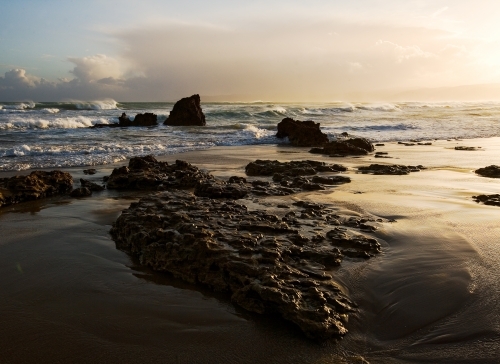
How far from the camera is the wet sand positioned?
7.69 feet

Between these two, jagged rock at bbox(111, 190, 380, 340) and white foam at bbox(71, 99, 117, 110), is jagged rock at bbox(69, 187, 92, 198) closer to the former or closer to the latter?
jagged rock at bbox(111, 190, 380, 340)

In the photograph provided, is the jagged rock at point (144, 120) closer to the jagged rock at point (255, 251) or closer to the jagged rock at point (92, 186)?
the jagged rock at point (92, 186)

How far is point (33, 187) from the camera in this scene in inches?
240

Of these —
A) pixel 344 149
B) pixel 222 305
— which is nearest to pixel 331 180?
pixel 222 305

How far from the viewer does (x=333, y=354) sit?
91.0 inches

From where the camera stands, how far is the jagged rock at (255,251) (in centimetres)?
274

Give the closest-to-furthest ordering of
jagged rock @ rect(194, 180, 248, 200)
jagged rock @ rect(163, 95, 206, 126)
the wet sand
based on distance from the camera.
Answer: the wet sand < jagged rock @ rect(194, 180, 248, 200) < jagged rock @ rect(163, 95, 206, 126)

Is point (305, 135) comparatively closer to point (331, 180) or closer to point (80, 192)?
point (331, 180)

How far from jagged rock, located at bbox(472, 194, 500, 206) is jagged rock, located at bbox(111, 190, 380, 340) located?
223 cm

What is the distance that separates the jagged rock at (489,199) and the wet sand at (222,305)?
57 centimetres

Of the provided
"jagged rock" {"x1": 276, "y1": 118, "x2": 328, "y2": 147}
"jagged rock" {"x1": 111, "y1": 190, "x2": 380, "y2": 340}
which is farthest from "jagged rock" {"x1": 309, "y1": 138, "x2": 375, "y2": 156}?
"jagged rock" {"x1": 111, "y1": 190, "x2": 380, "y2": 340}

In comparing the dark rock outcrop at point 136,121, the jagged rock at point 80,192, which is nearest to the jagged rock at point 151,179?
the jagged rock at point 80,192

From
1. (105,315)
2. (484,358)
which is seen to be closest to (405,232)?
(484,358)

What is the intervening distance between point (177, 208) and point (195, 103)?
23.0 metres
